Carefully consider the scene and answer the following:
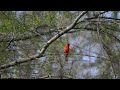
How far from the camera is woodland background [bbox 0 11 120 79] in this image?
5.46 metres

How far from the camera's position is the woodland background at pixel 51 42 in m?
5.46

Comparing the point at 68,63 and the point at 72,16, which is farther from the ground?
the point at 72,16

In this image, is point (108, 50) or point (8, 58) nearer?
point (108, 50)

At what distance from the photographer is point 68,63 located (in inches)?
218

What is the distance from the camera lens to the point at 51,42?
18.8ft

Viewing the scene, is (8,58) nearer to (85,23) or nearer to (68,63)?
(68,63)
